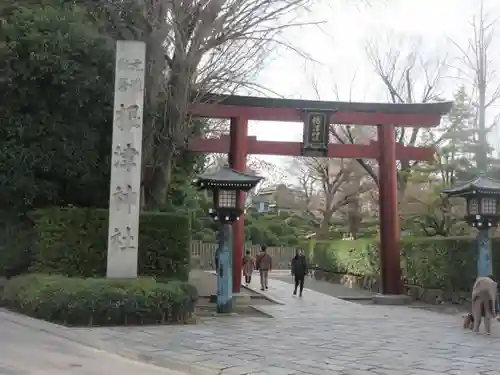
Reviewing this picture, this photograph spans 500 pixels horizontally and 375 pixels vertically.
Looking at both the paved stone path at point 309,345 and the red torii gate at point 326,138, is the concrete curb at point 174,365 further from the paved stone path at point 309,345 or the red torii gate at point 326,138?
the red torii gate at point 326,138

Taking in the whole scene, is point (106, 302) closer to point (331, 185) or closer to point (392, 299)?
point (392, 299)

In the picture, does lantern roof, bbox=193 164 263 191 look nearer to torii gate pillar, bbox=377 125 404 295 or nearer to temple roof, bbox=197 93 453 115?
temple roof, bbox=197 93 453 115

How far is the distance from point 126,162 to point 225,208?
2.79 metres

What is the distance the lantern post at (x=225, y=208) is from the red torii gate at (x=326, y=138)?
3134 millimetres

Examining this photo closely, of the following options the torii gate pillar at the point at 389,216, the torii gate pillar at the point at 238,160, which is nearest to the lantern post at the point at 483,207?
the torii gate pillar at the point at 389,216

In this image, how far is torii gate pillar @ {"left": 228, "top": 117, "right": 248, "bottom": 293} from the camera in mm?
18000

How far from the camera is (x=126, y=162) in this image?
1371 centimetres

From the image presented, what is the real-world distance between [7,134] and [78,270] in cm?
398

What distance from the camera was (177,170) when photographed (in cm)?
2302

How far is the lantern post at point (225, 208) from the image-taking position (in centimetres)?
1441

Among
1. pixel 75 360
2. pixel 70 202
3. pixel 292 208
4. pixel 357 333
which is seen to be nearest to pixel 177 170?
pixel 70 202

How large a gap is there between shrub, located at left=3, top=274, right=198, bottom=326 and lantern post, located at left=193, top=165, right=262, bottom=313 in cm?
191

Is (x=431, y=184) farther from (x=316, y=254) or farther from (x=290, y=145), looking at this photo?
(x=290, y=145)

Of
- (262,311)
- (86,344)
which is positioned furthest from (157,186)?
(86,344)
